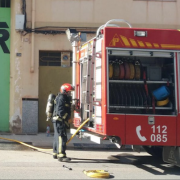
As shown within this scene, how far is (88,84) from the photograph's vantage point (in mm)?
9656

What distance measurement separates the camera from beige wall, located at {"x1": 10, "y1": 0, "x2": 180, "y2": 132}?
15375 millimetres

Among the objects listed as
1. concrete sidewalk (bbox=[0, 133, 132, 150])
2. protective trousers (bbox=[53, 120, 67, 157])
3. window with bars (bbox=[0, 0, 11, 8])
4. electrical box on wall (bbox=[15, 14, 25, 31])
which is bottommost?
concrete sidewalk (bbox=[0, 133, 132, 150])

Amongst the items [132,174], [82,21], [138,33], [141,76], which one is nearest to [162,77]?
[141,76]

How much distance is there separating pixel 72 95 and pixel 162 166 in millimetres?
2830

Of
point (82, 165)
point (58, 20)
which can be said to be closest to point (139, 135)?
point (82, 165)

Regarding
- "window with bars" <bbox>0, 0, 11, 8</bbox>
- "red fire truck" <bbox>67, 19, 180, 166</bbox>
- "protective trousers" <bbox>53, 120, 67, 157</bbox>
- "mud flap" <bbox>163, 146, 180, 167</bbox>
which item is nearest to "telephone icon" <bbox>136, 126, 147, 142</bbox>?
"red fire truck" <bbox>67, 19, 180, 166</bbox>

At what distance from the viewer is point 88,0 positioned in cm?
1564

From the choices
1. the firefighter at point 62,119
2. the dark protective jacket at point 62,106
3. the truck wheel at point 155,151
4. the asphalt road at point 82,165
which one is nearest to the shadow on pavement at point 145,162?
the asphalt road at point 82,165

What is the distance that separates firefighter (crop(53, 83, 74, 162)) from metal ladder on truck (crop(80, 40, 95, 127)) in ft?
1.21

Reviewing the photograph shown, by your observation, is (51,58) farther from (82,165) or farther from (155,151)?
(82,165)

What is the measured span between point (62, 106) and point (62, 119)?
32 cm

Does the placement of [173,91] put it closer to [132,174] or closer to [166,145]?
[166,145]

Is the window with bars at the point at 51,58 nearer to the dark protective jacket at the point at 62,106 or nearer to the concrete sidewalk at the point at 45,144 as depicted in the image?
the concrete sidewalk at the point at 45,144

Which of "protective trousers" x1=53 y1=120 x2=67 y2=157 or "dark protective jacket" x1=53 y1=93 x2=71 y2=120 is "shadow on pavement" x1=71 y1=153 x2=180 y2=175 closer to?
"protective trousers" x1=53 y1=120 x2=67 y2=157
